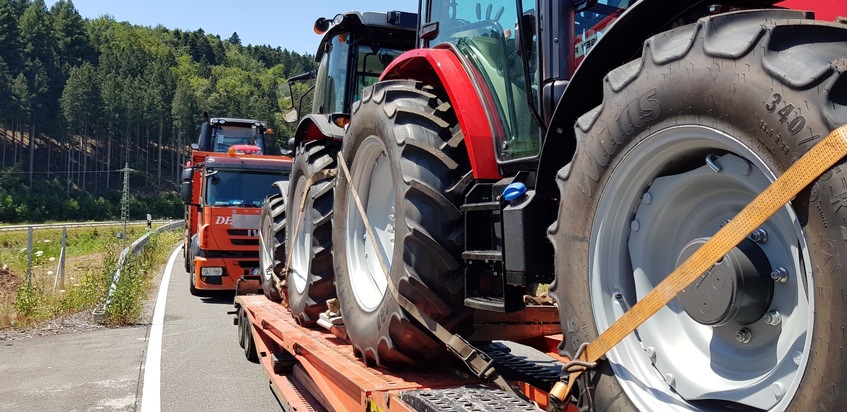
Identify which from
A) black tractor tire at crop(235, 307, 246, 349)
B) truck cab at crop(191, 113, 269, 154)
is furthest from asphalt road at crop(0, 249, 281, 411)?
truck cab at crop(191, 113, 269, 154)

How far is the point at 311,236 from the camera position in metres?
5.27

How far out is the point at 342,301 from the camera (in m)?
4.37

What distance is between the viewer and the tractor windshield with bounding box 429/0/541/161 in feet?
10.5

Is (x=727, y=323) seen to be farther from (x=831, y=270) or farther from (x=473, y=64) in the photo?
(x=473, y=64)

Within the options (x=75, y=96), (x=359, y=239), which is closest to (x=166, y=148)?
(x=75, y=96)

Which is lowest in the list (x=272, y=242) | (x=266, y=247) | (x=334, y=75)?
(x=266, y=247)

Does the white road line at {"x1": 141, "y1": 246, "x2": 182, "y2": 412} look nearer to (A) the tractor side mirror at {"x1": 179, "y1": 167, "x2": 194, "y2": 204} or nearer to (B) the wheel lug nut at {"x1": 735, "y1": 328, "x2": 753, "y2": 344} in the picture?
(A) the tractor side mirror at {"x1": 179, "y1": 167, "x2": 194, "y2": 204}

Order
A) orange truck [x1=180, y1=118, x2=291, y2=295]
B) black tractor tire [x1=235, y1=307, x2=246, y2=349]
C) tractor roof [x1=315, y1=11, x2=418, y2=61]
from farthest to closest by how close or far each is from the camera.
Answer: orange truck [x1=180, y1=118, x2=291, y2=295]
black tractor tire [x1=235, y1=307, x2=246, y2=349]
tractor roof [x1=315, y1=11, x2=418, y2=61]

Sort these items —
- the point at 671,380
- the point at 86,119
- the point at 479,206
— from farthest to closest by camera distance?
1. the point at 86,119
2. the point at 479,206
3. the point at 671,380

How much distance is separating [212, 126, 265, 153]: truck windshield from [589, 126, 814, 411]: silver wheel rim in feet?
66.8

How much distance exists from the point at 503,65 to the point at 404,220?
2.84 feet

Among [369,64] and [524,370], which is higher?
[369,64]

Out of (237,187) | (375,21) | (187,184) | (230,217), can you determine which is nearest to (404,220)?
(375,21)

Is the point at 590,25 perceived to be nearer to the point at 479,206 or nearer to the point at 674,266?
the point at 479,206
